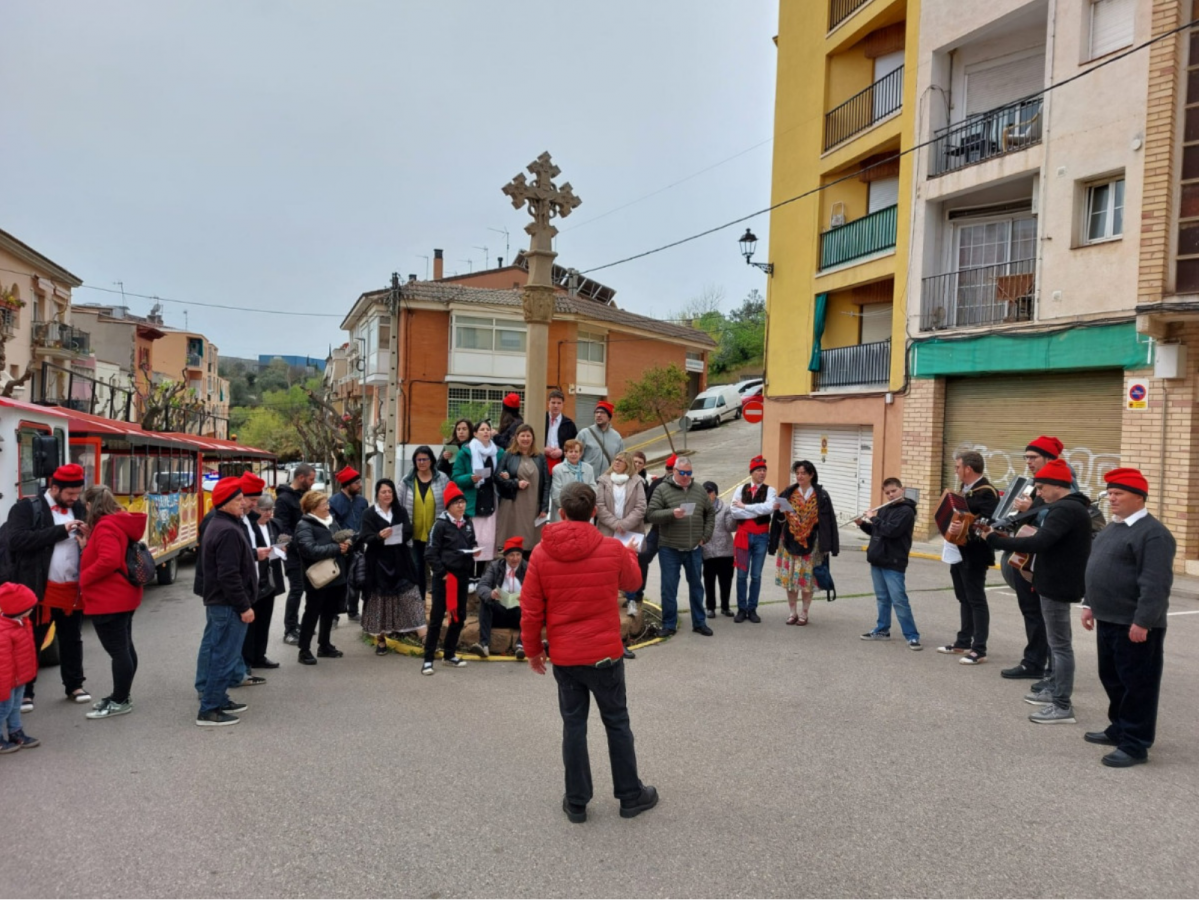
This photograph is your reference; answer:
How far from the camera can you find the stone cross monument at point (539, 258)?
10.2m

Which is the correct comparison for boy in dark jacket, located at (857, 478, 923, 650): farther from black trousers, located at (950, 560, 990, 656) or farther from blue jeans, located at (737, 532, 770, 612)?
blue jeans, located at (737, 532, 770, 612)

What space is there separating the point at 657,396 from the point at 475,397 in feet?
28.3

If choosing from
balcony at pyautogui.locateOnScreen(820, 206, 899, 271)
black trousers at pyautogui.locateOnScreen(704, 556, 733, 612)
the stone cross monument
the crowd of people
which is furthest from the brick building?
the crowd of people

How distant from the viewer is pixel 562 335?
38.5 metres

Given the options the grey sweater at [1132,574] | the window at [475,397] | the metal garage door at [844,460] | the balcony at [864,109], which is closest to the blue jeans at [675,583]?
the grey sweater at [1132,574]

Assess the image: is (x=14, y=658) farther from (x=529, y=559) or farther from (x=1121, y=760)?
(x=1121, y=760)

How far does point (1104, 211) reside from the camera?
1452 cm

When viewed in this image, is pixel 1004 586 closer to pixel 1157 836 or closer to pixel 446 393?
pixel 1157 836

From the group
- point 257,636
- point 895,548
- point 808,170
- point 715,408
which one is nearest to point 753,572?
point 895,548

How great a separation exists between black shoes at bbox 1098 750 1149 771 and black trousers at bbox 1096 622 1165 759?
0.9 inches

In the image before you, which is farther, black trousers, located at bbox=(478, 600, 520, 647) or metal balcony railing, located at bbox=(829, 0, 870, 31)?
metal balcony railing, located at bbox=(829, 0, 870, 31)

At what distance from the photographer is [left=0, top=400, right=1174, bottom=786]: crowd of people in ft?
16.0

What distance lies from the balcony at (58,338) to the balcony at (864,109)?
104 feet

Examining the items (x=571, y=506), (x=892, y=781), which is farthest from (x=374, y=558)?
(x=892, y=781)
